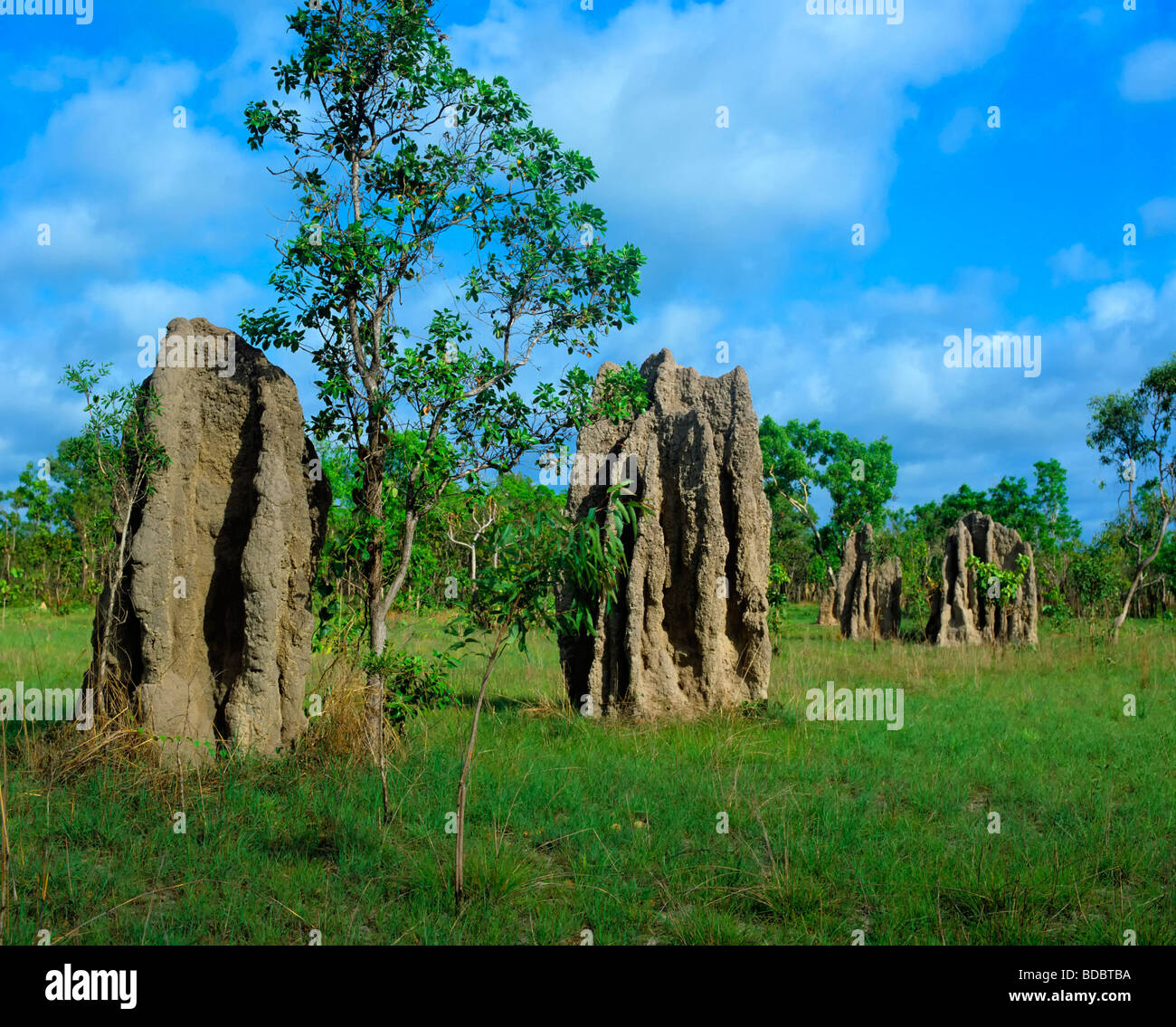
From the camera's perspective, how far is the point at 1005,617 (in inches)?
744

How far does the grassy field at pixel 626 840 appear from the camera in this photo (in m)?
4.76

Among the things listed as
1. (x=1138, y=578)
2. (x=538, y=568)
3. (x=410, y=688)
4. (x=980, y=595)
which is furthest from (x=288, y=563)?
(x=1138, y=578)

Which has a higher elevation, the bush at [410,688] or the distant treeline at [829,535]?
the distant treeline at [829,535]

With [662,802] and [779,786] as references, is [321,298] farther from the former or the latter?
[779,786]

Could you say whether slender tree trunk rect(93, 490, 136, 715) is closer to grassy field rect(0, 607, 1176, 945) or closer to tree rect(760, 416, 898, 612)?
grassy field rect(0, 607, 1176, 945)

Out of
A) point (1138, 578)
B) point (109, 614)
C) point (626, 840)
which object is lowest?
point (626, 840)

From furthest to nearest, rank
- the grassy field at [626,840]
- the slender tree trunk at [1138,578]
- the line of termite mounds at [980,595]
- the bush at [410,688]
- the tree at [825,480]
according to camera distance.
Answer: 1. the tree at [825,480]
2. the line of termite mounds at [980,595]
3. the slender tree trunk at [1138,578]
4. the bush at [410,688]
5. the grassy field at [626,840]

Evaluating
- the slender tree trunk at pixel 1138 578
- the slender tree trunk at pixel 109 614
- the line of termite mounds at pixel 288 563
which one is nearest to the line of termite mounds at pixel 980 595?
the slender tree trunk at pixel 1138 578

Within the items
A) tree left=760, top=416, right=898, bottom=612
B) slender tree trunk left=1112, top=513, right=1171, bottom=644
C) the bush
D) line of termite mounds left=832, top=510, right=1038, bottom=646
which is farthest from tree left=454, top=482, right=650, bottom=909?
tree left=760, top=416, right=898, bottom=612

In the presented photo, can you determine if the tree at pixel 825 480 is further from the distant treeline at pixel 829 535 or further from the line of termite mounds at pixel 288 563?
the line of termite mounds at pixel 288 563

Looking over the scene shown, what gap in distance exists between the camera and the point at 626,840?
A: 5820mm

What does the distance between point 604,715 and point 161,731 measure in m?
4.41

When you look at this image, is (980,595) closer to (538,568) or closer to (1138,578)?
(1138,578)
